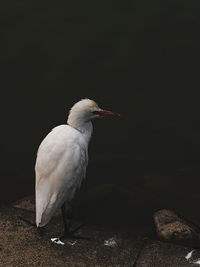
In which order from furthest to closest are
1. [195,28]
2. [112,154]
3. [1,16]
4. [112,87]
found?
[1,16] < [195,28] < [112,87] < [112,154]

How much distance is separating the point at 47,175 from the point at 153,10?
624 cm

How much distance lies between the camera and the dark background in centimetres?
619

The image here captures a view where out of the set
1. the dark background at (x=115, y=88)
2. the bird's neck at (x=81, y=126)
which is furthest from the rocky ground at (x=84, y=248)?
the bird's neck at (x=81, y=126)

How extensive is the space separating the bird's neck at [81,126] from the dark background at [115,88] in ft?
3.03

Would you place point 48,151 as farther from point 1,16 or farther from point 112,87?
point 1,16

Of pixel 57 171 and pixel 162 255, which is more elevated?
→ pixel 57 171

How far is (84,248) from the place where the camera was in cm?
434

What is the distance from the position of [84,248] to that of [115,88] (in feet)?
13.2

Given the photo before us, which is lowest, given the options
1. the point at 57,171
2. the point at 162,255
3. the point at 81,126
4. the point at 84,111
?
the point at 162,255

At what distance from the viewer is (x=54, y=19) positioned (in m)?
9.62

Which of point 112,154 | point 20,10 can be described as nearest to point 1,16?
point 20,10

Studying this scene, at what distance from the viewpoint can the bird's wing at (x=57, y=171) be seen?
4258 millimetres

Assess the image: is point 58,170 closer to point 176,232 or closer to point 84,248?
point 84,248

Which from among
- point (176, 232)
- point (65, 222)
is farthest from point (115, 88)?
point (176, 232)
